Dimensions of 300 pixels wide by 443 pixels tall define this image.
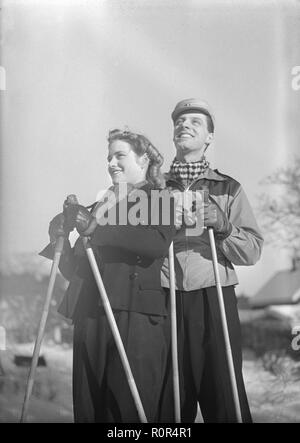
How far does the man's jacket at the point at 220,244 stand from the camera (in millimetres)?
2945

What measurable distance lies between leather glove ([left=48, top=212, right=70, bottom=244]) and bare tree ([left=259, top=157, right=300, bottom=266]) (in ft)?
2.90

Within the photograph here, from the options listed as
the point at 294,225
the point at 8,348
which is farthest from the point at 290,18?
the point at 8,348

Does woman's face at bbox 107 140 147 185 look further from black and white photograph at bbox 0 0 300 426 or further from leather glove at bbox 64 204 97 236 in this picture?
leather glove at bbox 64 204 97 236

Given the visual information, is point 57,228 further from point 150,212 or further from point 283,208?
point 283,208

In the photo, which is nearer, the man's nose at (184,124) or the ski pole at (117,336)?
the ski pole at (117,336)

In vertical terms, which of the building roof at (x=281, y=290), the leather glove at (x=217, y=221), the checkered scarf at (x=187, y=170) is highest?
the checkered scarf at (x=187, y=170)

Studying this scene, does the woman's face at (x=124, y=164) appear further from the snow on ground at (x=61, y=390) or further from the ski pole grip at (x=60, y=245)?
the snow on ground at (x=61, y=390)

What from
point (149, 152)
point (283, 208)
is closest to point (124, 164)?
point (149, 152)

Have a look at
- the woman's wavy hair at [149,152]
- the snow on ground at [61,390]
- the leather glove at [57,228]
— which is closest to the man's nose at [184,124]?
the woman's wavy hair at [149,152]

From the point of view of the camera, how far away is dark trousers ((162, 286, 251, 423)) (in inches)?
115

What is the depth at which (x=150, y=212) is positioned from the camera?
3.01 metres

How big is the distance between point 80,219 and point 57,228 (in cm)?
14

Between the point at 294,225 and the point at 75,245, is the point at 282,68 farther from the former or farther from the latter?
the point at 75,245

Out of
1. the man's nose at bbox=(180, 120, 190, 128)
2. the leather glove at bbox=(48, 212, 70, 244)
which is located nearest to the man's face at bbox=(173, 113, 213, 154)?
the man's nose at bbox=(180, 120, 190, 128)
